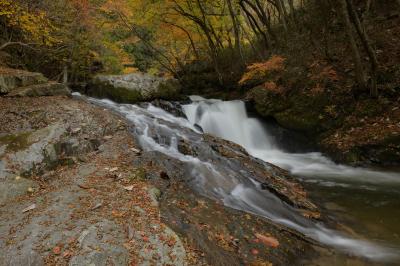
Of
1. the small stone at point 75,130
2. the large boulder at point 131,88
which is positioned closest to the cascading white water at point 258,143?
the large boulder at point 131,88

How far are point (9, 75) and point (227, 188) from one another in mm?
9313

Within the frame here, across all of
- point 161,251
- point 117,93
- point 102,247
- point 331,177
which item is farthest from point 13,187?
point 117,93

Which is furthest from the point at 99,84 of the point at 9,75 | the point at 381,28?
the point at 381,28

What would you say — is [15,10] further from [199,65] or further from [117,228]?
[199,65]

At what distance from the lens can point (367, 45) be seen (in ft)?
30.8

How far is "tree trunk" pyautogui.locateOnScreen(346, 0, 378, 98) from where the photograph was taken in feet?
29.5

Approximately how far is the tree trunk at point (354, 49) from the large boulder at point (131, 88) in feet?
27.8

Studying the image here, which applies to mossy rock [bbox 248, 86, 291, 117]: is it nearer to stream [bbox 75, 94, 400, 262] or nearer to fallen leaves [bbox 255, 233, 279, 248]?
stream [bbox 75, 94, 400, 262]

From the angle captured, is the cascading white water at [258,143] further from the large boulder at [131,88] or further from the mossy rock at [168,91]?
the large boulder at [131,88]

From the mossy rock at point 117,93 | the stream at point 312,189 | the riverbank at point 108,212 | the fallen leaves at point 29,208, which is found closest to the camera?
the riverbank at point 108,212

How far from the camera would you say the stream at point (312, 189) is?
5852mm

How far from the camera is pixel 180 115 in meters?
14.4

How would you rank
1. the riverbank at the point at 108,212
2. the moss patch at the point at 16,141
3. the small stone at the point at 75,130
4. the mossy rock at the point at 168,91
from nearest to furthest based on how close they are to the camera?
the riverbank at the point at 108,212 < the moss patch at the point at 16,141 < the small stone at the point at 75,130 < the mossy rock at the point at 168,91

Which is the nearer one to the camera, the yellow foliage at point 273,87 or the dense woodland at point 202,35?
the dense woodland at point 202,35
